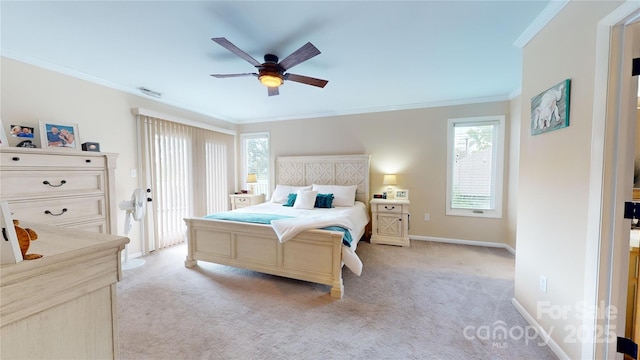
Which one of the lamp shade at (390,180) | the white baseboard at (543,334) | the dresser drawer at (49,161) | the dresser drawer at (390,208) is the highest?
the dresser drawer at (49,161)

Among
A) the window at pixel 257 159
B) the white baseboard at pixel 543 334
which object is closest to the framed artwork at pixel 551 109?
the white baseboard at pixel 543 334

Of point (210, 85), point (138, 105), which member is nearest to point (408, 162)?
point (210, 85)

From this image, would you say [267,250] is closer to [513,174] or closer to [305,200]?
[305,200]

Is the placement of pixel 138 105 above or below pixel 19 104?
above

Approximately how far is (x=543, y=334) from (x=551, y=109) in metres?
1.66

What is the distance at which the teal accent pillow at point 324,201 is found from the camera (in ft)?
13.1

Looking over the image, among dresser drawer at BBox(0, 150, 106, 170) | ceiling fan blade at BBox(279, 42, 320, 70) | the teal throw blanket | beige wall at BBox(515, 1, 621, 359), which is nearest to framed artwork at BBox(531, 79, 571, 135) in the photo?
beige wall at BBox(515, 1, 621, 359)

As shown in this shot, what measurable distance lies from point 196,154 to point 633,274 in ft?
17.0

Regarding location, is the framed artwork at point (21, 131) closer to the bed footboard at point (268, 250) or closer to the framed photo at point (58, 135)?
the framed photo at point (58, 135)

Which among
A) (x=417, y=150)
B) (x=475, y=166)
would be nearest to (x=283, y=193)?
(x=417, y=150)

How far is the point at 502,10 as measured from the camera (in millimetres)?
1831

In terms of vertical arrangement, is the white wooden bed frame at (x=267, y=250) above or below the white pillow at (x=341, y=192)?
below

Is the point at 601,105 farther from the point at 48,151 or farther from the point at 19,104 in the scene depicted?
the point at 19,104

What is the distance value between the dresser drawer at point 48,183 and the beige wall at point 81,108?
1.86 feet
